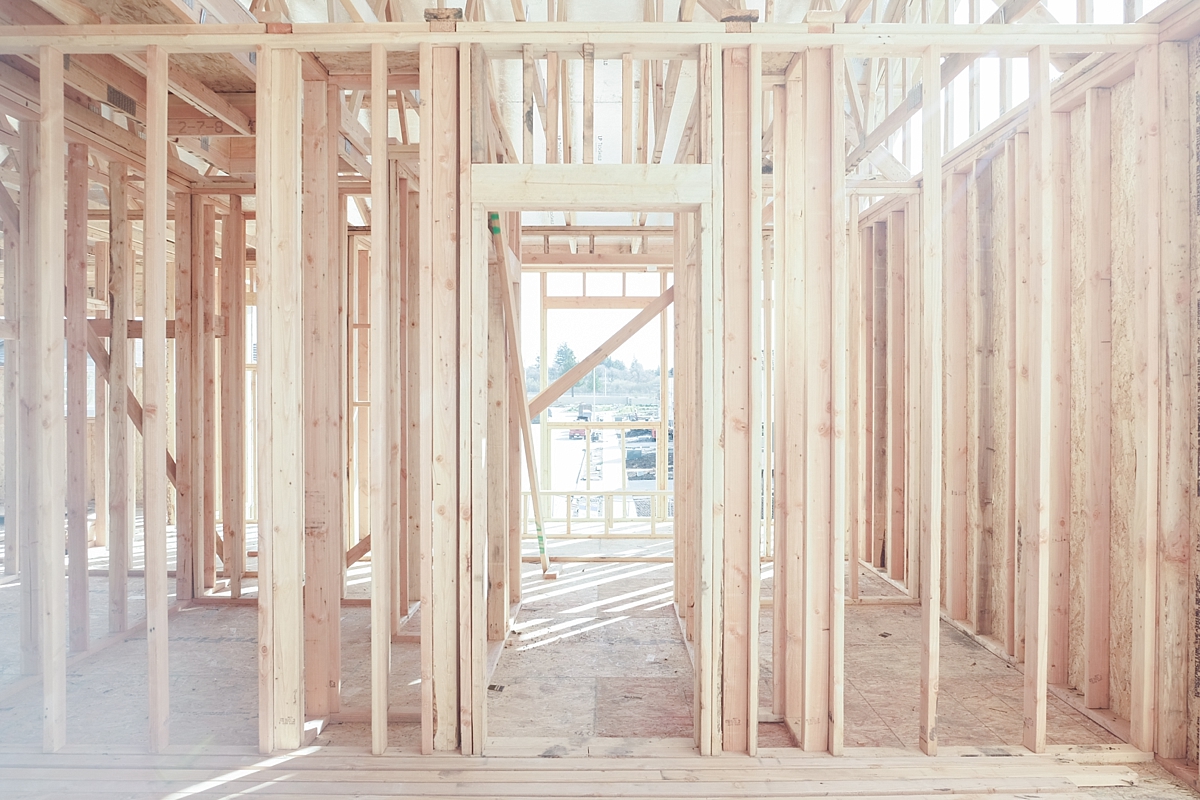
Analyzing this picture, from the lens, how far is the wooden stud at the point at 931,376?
2.86 meters

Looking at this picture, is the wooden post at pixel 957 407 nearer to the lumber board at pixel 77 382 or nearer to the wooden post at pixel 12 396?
the lumber board at pixel 77 382

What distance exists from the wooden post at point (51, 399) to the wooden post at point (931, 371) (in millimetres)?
3907

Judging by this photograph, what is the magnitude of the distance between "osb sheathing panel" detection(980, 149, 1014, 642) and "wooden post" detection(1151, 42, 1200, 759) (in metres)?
1.29

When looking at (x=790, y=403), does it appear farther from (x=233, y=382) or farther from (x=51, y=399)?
(x=233, y=382)

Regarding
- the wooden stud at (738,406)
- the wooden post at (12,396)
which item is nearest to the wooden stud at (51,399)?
the wooden post at (12,396)

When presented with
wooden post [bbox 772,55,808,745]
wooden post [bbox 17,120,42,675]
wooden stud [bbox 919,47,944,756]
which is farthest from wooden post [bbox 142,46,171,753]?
wooden stud [bbox 919,47,944,756]

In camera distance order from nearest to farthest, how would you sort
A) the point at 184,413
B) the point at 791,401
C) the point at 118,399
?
the point at 791,401, the point at 118,399, the point at 184,413

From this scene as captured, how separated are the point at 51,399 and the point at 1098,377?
5126 millimetres

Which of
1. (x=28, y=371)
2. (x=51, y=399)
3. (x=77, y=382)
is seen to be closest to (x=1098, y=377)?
(x=51, y=399)

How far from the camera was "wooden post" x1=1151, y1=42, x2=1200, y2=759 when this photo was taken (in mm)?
2861

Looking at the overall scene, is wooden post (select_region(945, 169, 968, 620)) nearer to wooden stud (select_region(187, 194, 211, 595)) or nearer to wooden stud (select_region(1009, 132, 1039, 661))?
wooden stud (select_region(1009, 132, 1039, 661))

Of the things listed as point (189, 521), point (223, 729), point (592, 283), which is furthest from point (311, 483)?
point (592, 283)

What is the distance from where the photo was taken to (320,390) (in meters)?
3.28

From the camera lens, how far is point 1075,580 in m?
3.65
